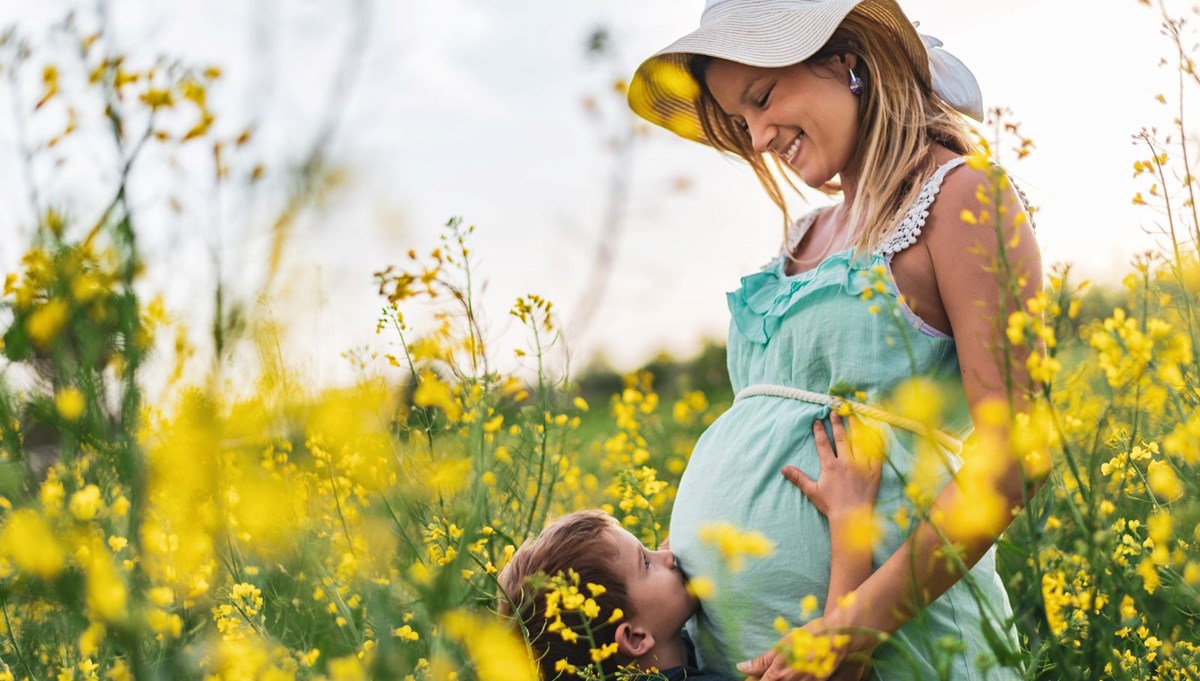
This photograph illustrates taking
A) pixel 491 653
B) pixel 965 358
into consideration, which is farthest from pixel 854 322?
pixel 491 653

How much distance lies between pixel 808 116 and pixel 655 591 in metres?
0.91

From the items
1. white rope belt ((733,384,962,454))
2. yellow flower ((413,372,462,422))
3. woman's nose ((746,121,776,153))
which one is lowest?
yellow flower ((413,372,462,422))

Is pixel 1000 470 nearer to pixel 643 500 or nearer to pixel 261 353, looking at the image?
pixel 643 500

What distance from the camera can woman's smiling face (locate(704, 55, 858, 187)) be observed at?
187cm

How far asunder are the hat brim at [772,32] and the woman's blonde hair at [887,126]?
0.08 ft

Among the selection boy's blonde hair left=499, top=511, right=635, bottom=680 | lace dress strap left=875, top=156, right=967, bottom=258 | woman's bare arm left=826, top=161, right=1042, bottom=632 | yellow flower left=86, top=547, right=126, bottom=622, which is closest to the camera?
yellow flower left=86, top=547, right=126, bottom=622

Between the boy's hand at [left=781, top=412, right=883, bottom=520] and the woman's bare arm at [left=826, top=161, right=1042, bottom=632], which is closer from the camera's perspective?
the woman's bare arm at [left=826, top=161, right=1042, bottom=632]

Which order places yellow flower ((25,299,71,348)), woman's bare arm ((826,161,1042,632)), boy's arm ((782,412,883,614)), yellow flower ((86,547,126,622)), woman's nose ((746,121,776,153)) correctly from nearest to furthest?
yellow flower ((86,547,126,622)) → yellow flower ((25,299,71,348)) → woman's bare arm ((826,161,1042,632)) → boy's arm ((782,412,883,614)) → woman's nose ((746,121,776,153))

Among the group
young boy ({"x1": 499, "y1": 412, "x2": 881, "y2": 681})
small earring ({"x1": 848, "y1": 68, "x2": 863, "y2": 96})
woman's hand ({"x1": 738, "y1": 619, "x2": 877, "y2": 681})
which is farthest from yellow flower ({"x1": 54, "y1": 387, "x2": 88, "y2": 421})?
small earring ({"x1": 848, "y1": 68, "x2": 863, "y2": 96})

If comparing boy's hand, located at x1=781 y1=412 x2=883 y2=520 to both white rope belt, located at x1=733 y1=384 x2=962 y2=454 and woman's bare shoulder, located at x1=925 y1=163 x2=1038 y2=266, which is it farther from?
woman's bare shoulder, located at x1=925 y1=163 x2=1038 y2=266

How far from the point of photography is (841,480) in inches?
64.1

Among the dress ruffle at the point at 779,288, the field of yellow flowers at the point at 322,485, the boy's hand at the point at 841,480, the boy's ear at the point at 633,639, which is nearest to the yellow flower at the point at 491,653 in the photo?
the field of yellow flowers at the point at 322,485

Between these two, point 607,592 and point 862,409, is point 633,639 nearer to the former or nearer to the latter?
point 607,592

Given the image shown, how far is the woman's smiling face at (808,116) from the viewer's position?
1873mm
